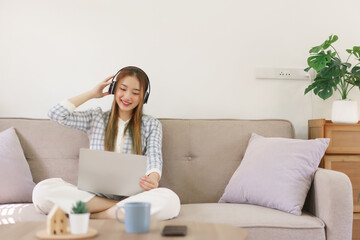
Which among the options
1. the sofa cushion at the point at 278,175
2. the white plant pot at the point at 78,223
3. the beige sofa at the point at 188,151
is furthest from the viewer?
the beige sofa at the point at 188,151

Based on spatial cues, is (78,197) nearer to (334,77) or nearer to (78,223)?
(78,223)

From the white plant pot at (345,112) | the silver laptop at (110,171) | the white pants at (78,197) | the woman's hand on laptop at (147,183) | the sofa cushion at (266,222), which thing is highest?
the white plant pot at (345,112)

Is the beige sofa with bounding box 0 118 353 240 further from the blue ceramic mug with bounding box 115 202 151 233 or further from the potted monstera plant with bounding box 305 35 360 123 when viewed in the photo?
the blue ceramic mug with bounding box 115 202 151 233

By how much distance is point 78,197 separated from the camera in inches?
76.7

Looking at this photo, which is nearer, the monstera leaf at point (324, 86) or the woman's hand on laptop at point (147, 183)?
the woman's hand on laptop at point (147, 183)

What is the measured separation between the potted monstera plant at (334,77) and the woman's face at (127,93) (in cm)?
101

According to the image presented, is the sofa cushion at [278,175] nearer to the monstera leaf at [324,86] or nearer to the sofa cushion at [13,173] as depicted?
the monstera leaf at [324,86]

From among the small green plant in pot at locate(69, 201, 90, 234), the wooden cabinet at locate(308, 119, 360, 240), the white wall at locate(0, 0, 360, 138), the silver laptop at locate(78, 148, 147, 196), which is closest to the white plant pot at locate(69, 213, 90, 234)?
the small green plant in pot at locate(69, 201, 90, 234)

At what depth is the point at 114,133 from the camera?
2.29 meters

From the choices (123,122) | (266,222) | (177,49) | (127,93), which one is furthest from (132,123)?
(266,222)

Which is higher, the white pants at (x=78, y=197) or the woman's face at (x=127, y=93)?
the woman's face at (x=127, y=93)

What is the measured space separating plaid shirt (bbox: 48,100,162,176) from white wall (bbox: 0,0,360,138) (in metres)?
0.41

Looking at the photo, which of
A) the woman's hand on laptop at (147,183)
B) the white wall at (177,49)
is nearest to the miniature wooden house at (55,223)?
the woman's hand on laptop at (147,183)

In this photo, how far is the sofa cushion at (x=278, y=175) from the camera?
6.91ft
